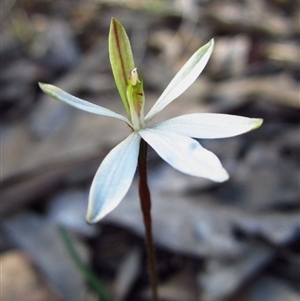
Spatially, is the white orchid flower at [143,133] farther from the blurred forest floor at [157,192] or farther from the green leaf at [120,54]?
the blurred forest floor at [157,192]

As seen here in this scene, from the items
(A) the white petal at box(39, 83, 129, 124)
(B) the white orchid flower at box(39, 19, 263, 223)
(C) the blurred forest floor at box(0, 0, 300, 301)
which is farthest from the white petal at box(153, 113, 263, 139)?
(C) the blurred forest floor at box(0, 0, 300, 301)

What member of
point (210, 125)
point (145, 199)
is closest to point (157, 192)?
point (145, 199)

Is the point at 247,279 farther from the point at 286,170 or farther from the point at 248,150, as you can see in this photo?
the point at 248,150

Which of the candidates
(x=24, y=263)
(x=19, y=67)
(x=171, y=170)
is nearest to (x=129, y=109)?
(x=24, y=263)

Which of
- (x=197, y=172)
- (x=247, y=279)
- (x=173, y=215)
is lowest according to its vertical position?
(x=247, y=279)

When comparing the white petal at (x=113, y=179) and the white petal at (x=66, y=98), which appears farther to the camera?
the white petal at (x=66, y=98)

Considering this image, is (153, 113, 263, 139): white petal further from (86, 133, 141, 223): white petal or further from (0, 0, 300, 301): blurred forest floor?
(0, 0, 300, 301): blurred forest floor

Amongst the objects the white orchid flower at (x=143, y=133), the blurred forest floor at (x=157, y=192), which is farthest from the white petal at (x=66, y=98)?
the blurred forest floor at (x=157, y=192)
